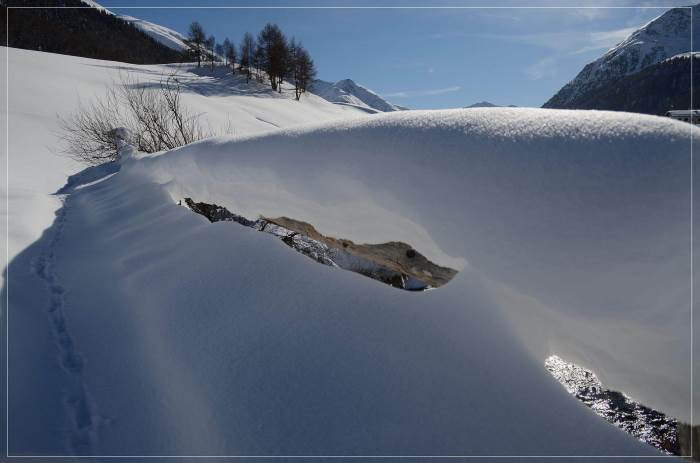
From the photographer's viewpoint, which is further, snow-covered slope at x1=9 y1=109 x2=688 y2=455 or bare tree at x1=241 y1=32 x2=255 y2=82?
bare tree at x1=241 y1=32 x2=255 y2=82

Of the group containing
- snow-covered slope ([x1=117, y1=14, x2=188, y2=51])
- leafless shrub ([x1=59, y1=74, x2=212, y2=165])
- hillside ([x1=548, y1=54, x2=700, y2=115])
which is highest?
snow-covered slope ([x1=117, y1=14, x2=188, y2=51])

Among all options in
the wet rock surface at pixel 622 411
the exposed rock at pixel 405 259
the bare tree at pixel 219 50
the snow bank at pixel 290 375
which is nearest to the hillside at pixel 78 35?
the bare tree at pixel 219 50

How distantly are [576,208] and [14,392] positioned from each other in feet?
7.38

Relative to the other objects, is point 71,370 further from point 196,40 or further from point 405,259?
point 196,40

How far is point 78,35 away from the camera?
48.2 meters

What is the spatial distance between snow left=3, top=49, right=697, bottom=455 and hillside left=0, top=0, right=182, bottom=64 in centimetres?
4879

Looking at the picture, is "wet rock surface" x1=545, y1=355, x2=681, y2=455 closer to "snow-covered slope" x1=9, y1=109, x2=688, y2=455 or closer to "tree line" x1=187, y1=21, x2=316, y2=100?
"snow-covered slope" x1=9, y1=109, x2=688, y2=455

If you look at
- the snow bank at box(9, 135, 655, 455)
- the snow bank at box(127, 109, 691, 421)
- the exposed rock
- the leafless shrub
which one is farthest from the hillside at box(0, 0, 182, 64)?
the snow bank at box(127, 109, 691, 421)

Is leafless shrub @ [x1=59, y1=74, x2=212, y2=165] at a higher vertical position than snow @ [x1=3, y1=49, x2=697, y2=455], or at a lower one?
higher

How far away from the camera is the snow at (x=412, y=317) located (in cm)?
110

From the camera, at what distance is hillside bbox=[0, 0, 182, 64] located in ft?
135

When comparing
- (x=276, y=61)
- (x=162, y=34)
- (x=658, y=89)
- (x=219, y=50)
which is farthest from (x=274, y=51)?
(x=162, y=34)

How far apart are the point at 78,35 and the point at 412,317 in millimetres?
63961

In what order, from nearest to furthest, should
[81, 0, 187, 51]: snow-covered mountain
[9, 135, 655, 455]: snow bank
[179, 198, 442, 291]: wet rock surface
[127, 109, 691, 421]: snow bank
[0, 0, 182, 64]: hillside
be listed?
[127, 109, 691, 421]: snow bank → [9, 135, 655, 455]: snow bank → [179, 198, 442, 291]: wet rock surface → [0, 0, 182, 64]: hillside → [81, 0, 187, 51]: snow-covered mountain
